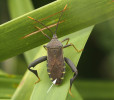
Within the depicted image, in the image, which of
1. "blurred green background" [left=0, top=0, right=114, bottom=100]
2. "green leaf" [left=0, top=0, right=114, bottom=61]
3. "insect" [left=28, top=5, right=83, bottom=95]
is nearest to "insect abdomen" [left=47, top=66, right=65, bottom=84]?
"insect" [left=28, top=5, right=83, bottom=95]

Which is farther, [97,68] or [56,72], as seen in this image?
[97,68]

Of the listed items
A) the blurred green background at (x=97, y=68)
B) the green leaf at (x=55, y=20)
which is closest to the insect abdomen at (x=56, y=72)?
the green leaf at (x=55, y=20)

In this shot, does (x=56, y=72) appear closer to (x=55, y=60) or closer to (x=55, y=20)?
(x=55, y=60)

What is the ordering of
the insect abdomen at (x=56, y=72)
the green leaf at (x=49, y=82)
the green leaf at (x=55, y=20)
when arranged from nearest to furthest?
the green leaf at (x=49, y=82) → the green leaf at (x=55, y=20) → the insect abdomen at (x=56, y=72)

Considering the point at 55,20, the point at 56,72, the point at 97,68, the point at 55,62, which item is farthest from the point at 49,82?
the point at 97,68

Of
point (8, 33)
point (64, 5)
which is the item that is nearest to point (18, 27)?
point (8, 33)

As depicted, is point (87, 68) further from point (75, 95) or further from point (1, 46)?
point (1, 46)

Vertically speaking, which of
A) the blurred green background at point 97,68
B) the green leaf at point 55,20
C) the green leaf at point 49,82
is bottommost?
the blurred green background at point 97,68

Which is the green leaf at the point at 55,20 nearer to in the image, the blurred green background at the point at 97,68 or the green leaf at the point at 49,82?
the green leaf at the point at 49,82
